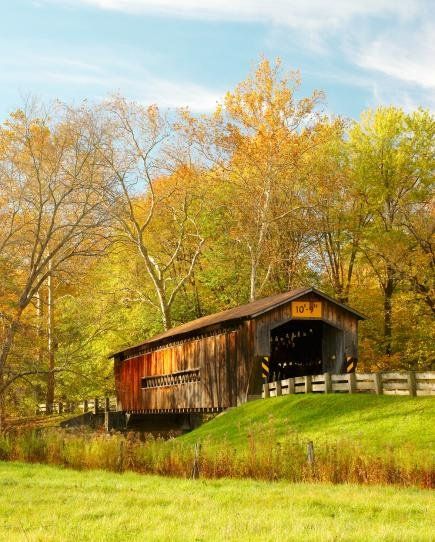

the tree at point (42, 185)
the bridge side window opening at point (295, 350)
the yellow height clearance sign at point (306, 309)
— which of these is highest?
the tree at point (42, 185)

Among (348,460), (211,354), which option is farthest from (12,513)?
(211,354)

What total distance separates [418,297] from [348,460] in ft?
64.2

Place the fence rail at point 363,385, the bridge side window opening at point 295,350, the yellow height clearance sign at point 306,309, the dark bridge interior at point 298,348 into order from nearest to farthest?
1. the fence rail at point 363,385
2. the yellow height clearance sign at point 306,309
3. the dark bridge interior at point 298,348
4. the bridge side window opening at point 295,350

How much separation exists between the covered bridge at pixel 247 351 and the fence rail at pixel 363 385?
1392mm

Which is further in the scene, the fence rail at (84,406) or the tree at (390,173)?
the fence rail at (84,406)

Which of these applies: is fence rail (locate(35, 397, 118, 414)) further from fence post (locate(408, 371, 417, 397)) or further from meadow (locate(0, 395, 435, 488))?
fence post (locate(408, 371, 417, 397))

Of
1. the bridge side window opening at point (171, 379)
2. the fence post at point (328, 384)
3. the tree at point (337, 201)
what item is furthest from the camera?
the tree at point (337, 201)

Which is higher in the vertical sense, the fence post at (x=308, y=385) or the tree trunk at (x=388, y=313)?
the tree trunk at (x=388, y=313)

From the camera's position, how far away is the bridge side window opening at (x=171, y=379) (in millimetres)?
29255

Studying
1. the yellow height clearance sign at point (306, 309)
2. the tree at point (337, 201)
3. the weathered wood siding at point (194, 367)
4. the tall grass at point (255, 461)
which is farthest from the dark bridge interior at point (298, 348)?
the tall grass at point (255, 461)

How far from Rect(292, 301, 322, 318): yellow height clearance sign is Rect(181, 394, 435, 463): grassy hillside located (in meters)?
3.45

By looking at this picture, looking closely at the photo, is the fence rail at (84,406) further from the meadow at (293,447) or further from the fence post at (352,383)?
the fence post at (352,383)

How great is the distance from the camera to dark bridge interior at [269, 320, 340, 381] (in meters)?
29.0

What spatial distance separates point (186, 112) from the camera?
1444 inches
